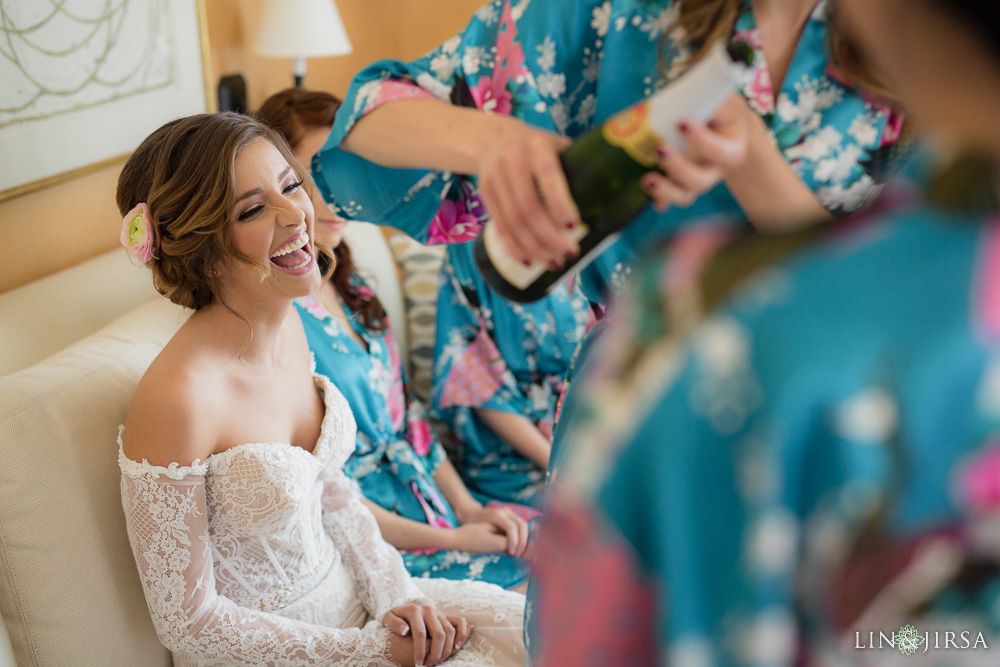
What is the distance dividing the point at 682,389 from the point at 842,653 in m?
0.12

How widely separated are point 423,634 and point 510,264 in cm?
88

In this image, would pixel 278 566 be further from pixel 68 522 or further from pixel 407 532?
pixel 407 532

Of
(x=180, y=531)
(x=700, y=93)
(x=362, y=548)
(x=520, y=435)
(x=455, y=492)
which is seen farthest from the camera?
(x=520, y=435)

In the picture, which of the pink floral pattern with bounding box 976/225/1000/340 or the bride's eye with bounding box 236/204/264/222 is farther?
the bride's eye with bounding box 236/204/264/222

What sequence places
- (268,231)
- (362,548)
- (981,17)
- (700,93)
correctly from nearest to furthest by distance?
1. (981,17)
2. (700,93)
3. (268,231)
4. (362,548)

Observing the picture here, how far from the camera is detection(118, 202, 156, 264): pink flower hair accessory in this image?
1.31 metres

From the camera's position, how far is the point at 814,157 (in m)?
0.86

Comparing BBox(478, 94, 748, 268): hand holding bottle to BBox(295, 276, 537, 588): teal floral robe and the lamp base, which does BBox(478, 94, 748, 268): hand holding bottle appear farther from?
the lamp base

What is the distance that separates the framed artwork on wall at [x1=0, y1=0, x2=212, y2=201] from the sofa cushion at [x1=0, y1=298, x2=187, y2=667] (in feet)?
1.55

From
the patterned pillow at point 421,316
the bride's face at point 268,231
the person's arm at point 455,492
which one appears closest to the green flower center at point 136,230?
the bride's face at point 268,231

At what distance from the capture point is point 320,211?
6.27ft

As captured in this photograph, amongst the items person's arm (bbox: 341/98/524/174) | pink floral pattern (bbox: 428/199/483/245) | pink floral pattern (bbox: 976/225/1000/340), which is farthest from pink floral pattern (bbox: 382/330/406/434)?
pink floral pattern (bbox: 976/225/1000/340)

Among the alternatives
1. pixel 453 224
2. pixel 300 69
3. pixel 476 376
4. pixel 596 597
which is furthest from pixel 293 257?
pixel 300 69

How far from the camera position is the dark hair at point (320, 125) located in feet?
6.57
